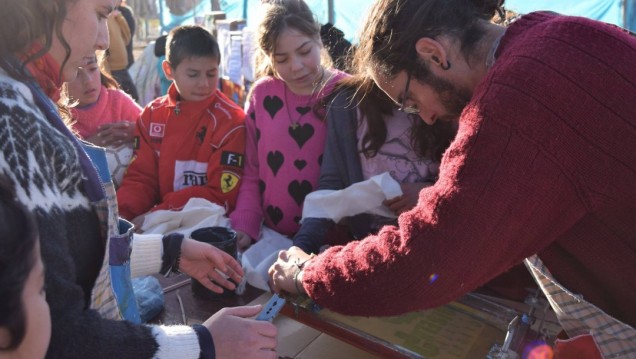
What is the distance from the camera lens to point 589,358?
3.33 ft

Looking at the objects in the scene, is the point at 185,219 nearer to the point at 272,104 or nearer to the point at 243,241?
the point at 243,241

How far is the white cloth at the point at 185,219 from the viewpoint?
1.90 meters

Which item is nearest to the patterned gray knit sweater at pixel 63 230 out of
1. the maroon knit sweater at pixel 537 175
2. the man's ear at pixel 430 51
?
the maroon knit sweater at pixel 537 175

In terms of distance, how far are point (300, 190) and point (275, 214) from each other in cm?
14

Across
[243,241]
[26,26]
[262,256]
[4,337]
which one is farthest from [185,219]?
[4,337]

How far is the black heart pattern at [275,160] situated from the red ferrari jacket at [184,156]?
15cm

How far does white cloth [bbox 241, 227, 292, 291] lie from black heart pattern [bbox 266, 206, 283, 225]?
43 millimetres

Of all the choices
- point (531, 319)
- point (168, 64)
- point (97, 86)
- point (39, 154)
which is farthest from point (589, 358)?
point (97, 86)

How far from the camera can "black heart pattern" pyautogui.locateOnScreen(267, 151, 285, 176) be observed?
2084 mm

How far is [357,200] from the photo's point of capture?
5.79ft

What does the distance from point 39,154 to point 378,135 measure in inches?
51.6

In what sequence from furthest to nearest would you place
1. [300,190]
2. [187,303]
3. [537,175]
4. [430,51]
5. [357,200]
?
[300,190]
[357,200]
[187,303]
[430,51]
[537,175]

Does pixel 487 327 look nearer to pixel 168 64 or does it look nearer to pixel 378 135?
pixel 378 135

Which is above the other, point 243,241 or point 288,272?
point 288,272
